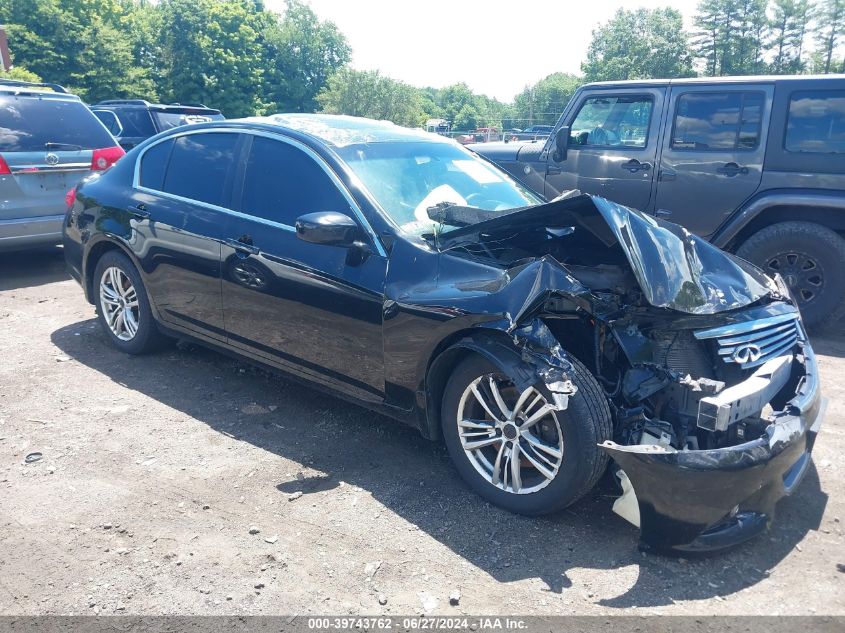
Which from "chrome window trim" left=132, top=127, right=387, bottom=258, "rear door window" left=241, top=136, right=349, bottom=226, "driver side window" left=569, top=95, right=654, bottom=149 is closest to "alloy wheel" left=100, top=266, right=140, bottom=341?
"chrome window trim" left=132, top=127, right=387, bottom=258

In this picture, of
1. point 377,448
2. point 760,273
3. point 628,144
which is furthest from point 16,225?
point 760,273

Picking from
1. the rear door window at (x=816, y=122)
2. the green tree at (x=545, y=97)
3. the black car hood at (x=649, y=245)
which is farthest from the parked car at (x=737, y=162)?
the green tree at (x=545, y=97)

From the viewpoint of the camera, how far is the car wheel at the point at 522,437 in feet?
9.43

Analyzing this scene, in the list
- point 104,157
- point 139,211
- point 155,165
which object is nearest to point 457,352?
point 139,211

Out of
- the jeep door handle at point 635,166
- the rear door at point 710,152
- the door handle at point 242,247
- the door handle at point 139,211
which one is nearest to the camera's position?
the door handle at point 242,247

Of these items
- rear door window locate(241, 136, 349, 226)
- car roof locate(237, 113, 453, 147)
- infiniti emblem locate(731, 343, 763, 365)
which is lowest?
infiniti emblem locate(731, 343, 763, 365)

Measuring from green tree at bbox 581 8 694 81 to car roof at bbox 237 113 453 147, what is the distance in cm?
6264

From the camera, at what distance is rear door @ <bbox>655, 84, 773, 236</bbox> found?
601cm

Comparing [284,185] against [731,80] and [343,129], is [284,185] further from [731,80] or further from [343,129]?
[731,80]

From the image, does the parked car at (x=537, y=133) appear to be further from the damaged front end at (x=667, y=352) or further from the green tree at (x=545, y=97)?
the green tree at (x=545, y=97)

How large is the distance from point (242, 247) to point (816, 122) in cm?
493

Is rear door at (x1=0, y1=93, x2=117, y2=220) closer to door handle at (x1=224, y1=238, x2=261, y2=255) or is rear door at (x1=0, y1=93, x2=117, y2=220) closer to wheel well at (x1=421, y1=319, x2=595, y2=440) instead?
door handle at (x1=224, y1=238, x2=261, y2=255)

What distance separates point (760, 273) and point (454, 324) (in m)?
1.97

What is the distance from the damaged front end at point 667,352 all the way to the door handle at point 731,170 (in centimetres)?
273
